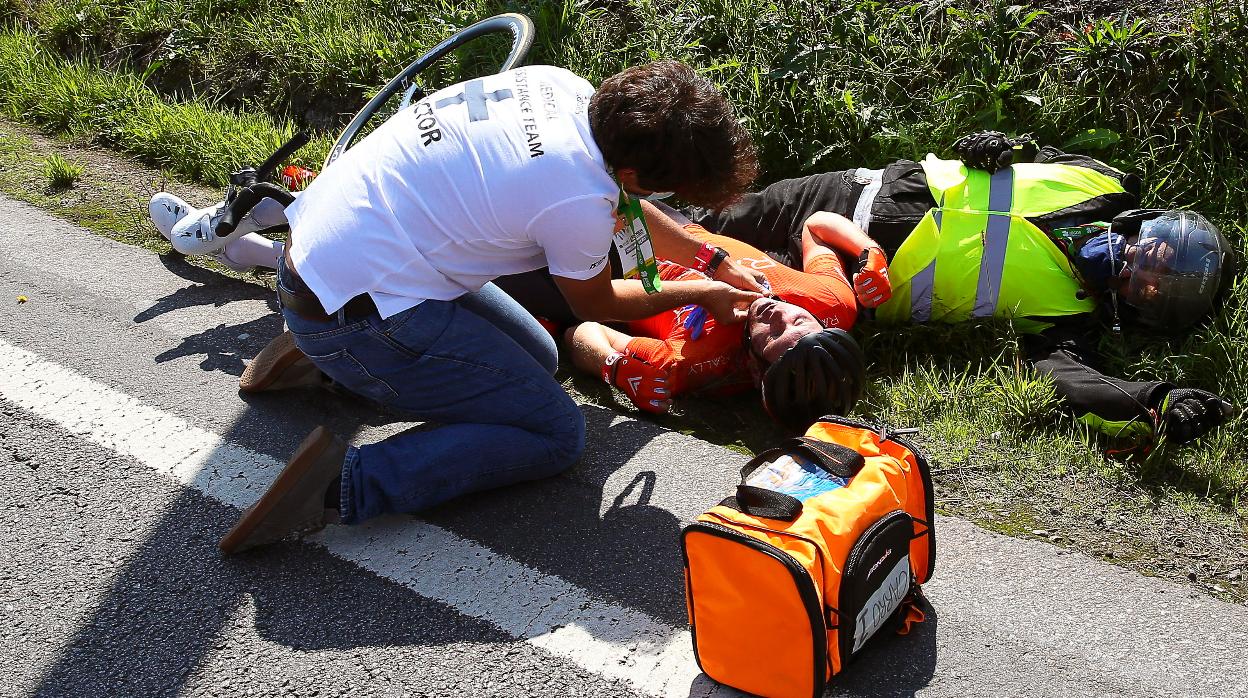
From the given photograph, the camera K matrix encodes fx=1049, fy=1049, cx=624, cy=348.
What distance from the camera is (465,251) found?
2.78m

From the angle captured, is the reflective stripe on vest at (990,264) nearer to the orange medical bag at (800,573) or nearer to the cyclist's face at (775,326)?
the cyclist's face at (775,326)

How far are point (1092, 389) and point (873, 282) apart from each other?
2.70ft

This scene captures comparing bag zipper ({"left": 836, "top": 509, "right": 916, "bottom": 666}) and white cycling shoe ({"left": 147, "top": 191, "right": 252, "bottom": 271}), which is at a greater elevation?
bag zipper ({"left": 836, "top": 509, "right": 916, "bottom": 666})

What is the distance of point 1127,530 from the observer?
296 cm

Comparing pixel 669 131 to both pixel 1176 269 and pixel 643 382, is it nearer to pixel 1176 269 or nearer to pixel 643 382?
pixel 643 382

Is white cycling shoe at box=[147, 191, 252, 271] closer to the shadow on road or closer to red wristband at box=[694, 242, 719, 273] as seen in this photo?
the shadow on road

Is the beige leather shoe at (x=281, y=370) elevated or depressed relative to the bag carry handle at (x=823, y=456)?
depressed

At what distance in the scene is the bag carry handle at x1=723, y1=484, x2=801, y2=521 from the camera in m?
2.31

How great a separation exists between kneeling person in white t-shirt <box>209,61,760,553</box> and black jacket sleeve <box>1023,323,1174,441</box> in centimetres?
157

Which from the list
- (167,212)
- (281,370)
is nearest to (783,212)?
(281,370)

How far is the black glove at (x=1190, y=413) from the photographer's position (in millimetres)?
3234

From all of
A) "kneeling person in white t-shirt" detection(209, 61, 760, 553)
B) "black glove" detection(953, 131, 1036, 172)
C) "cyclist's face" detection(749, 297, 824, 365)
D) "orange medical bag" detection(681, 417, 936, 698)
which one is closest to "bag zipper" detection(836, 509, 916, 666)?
"orange medical bag" detection(681, 417, 936, 698)

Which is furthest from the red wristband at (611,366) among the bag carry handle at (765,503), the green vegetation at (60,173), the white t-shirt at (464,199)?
the green vegetation at (60,173)

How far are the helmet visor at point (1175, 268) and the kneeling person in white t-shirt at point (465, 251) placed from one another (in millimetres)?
1762
